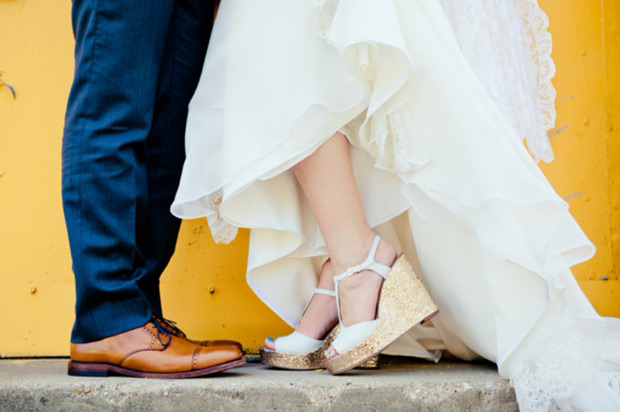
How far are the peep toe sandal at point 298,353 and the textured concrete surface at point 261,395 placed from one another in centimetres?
17

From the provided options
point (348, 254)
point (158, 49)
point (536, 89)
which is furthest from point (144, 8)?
point (536, 89)

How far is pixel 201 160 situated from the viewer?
3.46ft

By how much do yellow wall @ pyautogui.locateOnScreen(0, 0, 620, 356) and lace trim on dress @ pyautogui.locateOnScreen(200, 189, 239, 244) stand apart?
35cm

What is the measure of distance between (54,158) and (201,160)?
630 mm

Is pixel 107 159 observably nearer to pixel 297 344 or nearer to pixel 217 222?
pixel 217 222

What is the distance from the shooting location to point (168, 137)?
1.19 m

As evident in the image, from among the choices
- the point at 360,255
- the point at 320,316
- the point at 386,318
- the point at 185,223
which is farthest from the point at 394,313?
the point at 185,223

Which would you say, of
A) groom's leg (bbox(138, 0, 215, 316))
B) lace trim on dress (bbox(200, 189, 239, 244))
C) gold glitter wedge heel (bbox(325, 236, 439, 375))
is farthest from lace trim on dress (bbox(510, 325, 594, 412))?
groom's leg (bbox(138, 0, 215, 316))

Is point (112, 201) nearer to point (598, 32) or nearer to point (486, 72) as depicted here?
point (486, 72)

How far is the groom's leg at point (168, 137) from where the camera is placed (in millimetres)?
1153

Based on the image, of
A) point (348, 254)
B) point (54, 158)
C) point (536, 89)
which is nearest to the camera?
point (348, 254)

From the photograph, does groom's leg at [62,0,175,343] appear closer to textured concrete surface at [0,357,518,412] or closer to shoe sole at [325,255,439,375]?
textured concrete surface at [0,357,518,412]

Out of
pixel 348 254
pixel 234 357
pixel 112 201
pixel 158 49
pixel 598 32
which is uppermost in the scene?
pixel 158 49

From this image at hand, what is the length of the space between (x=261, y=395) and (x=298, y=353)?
0.80 ft
